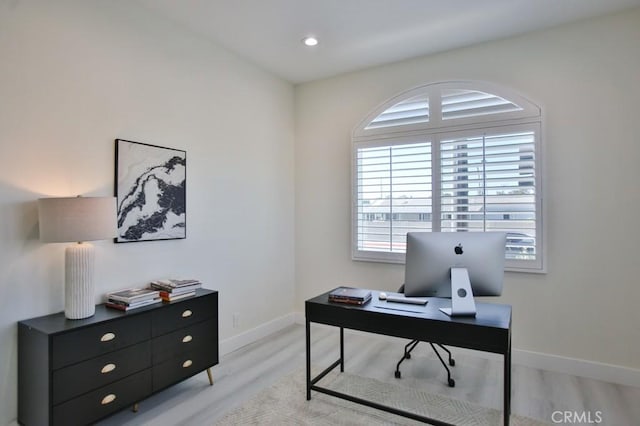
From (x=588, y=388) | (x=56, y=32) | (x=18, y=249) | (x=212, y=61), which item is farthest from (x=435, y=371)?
(x=56, y=32)

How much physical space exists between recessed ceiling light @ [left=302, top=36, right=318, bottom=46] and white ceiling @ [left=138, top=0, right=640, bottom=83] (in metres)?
0.05

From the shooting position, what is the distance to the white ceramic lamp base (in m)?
2.12

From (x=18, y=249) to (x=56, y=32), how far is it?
1.37 metres

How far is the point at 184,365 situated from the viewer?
2.60 m

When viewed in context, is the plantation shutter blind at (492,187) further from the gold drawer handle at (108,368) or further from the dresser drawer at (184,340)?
the gold drawer handle at (108,368)

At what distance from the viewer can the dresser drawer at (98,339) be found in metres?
1.92

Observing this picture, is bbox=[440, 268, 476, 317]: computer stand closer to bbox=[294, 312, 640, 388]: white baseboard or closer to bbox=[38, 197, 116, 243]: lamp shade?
bbox=[294, 312, 640, 388]: white baseboard

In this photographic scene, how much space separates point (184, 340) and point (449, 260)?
1938 millimetres

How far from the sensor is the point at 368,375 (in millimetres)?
2969

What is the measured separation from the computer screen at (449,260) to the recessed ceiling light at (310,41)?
209 centimetres

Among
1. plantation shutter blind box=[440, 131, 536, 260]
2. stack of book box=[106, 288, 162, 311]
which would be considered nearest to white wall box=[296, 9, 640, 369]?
plantation shutter blind box=[440, 131, 536, 260]

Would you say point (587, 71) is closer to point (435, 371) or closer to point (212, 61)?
point (435, 371)

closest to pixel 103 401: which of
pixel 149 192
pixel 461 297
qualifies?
pixel 149 192

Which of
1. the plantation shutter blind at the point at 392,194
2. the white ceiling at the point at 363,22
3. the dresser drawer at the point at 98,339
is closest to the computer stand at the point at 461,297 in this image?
the plantation shutter blind at the point at 392,194
